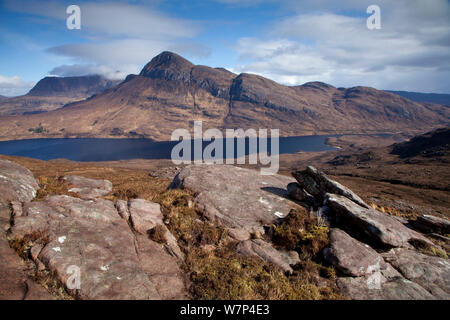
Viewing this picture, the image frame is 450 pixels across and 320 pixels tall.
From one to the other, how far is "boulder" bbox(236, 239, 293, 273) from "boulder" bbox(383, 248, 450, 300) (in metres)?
4.29

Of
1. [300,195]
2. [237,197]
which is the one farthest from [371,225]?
[237,197]

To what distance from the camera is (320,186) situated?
13.4 m

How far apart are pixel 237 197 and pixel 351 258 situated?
6.25 metres

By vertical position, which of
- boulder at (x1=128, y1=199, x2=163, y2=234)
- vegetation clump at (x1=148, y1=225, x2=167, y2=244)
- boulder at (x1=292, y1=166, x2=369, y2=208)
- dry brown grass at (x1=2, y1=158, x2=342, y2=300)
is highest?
boulder at (x1=292, y1=166, x2=369, y2=208)

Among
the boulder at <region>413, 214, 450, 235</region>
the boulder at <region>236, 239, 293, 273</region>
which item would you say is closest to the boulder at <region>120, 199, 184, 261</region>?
the boulder at <region>236, 239, 293, 273</region>

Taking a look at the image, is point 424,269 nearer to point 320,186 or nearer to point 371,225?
point 371,225

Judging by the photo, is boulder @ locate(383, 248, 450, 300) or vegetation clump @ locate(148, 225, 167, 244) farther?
vegetation clump @ locate(148, 225, 167, 244)

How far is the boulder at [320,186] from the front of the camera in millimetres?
12969

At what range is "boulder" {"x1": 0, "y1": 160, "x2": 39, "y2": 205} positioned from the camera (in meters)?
9.18

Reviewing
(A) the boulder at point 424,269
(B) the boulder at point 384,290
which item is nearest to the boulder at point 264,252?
(B) the boulder at point 384,290

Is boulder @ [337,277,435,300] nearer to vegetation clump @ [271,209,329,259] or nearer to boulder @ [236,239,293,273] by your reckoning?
vegetation clump @ [271,209,329,259]

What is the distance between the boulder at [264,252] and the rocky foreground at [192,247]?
0.04 meters

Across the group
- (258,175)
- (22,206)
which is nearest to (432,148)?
(258,175)

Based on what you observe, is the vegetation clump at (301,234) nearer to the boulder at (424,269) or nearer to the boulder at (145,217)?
the boulder at (424,269)
